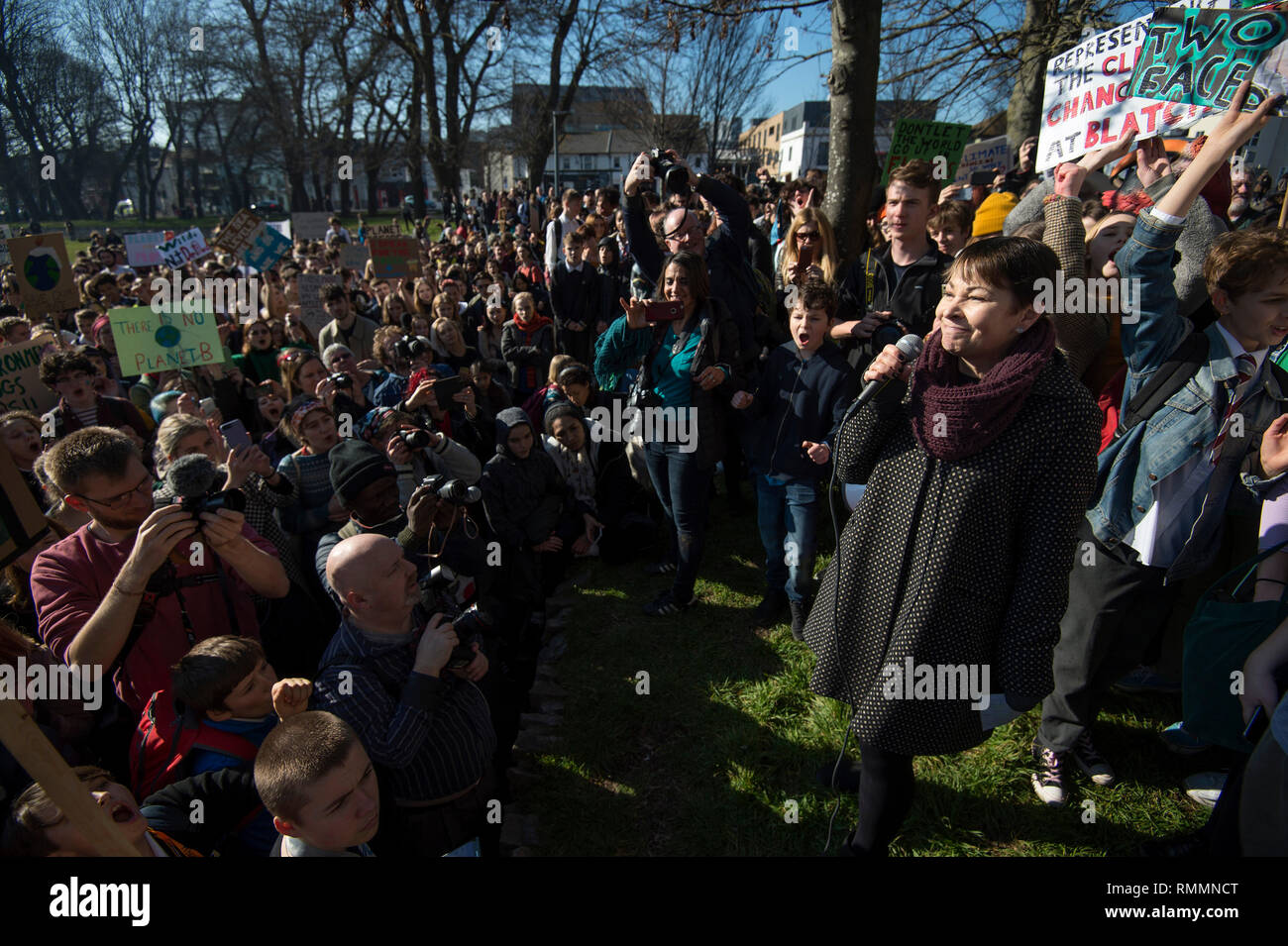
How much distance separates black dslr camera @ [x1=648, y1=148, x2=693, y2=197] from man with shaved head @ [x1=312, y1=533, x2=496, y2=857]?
2964mm

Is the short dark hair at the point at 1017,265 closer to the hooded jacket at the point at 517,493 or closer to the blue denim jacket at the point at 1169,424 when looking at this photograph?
the blue denim jacket at the point at 1169,424

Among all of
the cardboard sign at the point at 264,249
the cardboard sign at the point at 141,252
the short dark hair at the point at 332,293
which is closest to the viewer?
the short dark hair at the point at 332,293

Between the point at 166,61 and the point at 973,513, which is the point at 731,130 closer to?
the point at 166,61

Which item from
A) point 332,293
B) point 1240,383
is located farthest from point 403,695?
point 332,293

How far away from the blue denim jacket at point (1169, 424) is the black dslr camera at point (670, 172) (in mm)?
2605

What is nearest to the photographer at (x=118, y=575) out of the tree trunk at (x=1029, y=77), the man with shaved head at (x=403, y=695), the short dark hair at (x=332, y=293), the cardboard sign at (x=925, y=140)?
the man with shaved head at (x=403, y=695)

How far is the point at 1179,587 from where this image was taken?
268 cm

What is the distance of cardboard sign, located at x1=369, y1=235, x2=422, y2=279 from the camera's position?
A: 32.6 feet

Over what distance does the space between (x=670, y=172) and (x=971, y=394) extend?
118 inches

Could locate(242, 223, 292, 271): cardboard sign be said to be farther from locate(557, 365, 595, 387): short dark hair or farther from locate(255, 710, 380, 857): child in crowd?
locate(255, 710, 380, 857): child in crowd

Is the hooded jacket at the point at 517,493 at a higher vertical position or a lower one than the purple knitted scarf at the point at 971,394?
lower

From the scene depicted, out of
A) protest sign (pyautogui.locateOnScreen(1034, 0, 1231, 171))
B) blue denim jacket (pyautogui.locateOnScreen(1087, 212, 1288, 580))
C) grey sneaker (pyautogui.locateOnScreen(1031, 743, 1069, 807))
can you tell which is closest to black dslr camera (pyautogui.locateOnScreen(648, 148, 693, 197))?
protest sign (pyautogui.locateOnScreen(1034, 0, 1231, 171))

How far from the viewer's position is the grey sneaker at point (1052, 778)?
9.00 ft
